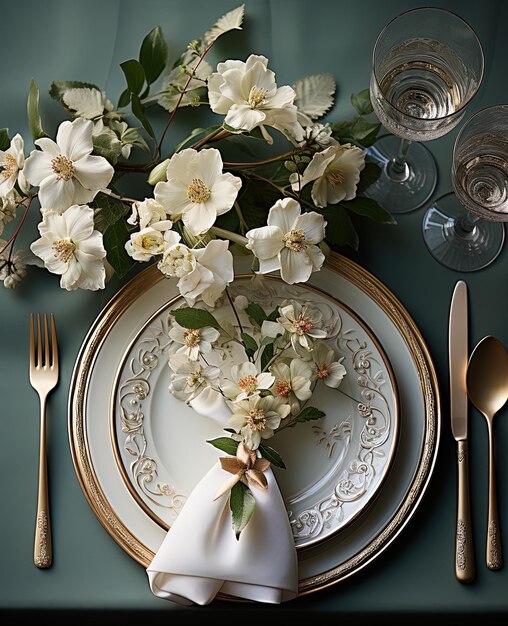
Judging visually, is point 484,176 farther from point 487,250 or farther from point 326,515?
point 326,515

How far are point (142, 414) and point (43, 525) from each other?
17 cm

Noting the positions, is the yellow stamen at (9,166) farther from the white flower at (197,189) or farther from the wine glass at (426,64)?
the wine glass at (426,64)

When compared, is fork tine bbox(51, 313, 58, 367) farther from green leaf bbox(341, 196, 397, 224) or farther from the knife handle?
the knife handle

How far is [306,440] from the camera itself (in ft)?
2.91

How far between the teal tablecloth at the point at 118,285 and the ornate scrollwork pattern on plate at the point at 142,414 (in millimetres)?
77

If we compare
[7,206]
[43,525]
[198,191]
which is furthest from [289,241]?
[43,525]

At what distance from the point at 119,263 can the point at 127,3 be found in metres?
0.40

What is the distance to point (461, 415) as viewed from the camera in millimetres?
899

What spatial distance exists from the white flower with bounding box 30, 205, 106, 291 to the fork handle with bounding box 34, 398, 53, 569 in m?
0.22

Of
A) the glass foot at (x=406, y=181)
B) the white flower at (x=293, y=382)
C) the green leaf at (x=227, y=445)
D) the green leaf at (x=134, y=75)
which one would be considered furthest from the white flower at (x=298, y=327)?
the green leaf at (x=134, y=75)

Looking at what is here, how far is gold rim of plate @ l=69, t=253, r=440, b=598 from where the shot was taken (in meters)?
0.85

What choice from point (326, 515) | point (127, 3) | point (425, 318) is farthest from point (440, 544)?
point (127, 3)

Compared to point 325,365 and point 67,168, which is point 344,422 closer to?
point 325,365

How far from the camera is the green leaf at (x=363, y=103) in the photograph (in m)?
0.97
